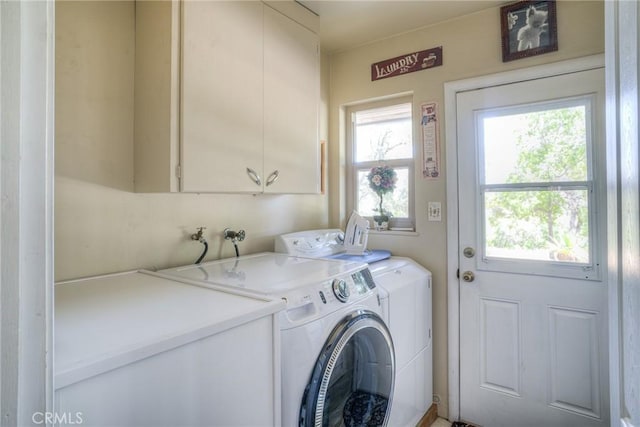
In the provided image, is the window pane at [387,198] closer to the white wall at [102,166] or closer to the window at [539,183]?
the window at [539,183]

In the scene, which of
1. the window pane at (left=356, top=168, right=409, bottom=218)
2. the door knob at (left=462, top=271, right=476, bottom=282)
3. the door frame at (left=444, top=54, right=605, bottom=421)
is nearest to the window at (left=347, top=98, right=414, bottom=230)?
the window pane at (left=356, top=168, right=409, bottom=218)

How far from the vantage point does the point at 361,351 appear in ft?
4.70

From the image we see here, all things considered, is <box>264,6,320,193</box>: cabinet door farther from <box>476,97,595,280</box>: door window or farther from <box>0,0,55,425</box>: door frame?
<box>0,0,55,425</box>: door frame

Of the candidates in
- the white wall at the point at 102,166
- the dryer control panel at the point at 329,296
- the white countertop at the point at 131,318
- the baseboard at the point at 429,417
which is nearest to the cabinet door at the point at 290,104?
the white wall at the point at 102,166

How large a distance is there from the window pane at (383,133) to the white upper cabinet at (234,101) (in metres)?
0.76

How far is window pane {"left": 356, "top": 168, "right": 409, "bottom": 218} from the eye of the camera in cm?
239

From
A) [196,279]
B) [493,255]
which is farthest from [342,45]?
[196,279]

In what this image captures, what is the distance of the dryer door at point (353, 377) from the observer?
3.63ft

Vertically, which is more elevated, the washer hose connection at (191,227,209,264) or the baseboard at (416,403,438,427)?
the washer hose connection at (191,227,209,264)

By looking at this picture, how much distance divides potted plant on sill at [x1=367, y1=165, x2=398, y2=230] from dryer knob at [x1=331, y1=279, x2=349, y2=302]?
112 cm

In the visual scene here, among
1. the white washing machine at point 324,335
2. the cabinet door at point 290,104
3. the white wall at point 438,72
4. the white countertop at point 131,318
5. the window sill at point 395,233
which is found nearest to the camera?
the white countertop at point 131,318

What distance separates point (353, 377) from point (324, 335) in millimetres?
368

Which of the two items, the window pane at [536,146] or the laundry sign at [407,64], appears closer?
the window pane at [536,146]

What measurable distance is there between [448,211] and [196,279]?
153cm
